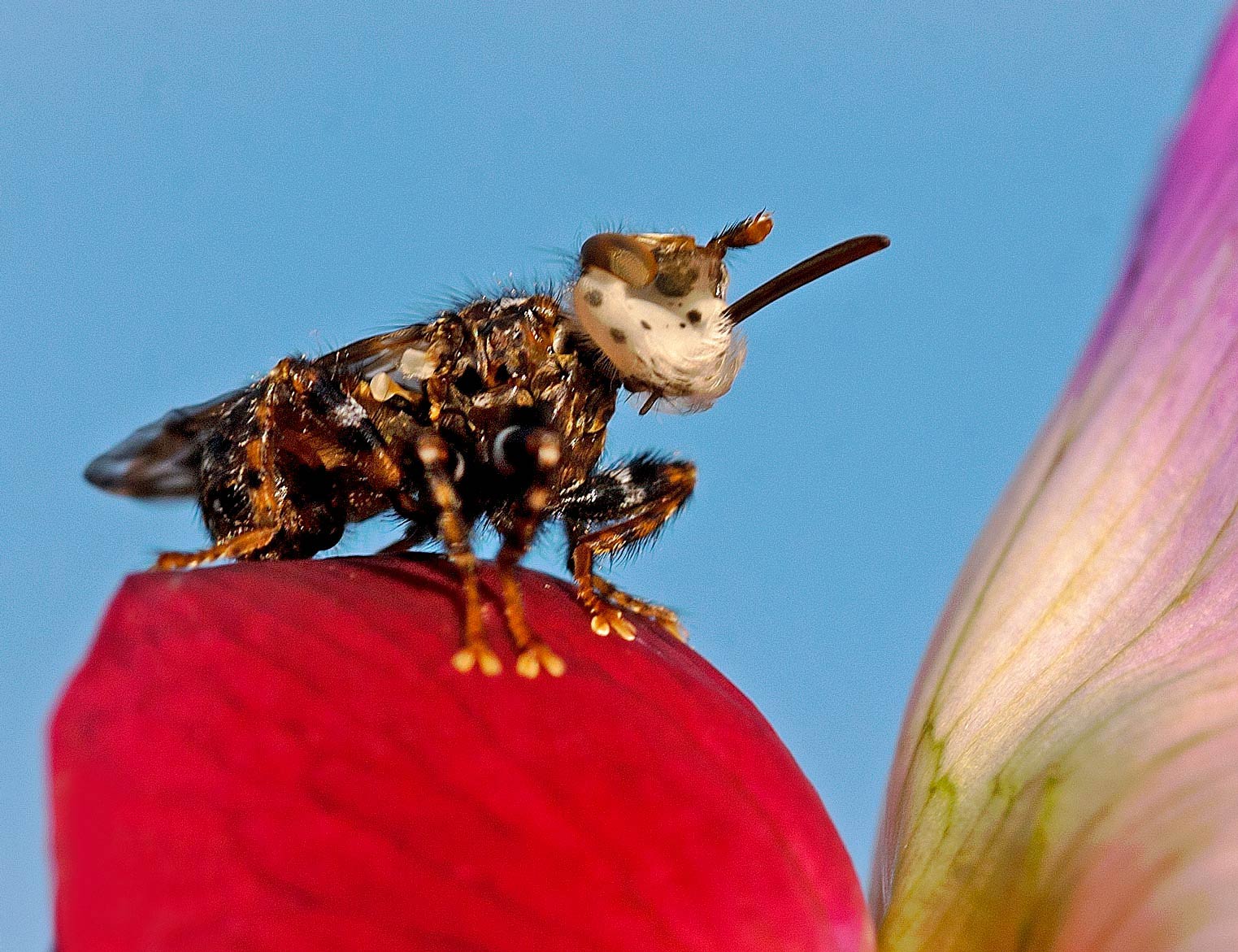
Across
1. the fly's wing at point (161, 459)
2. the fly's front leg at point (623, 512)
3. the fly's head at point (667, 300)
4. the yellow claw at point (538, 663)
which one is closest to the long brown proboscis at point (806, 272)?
the fly's head at point (667, 300)

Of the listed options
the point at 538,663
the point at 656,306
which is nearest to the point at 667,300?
the point at 656,306

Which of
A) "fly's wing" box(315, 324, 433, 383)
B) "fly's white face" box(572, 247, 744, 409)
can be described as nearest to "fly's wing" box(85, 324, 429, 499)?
"fly's wing" box(315, 324, 433, 383)

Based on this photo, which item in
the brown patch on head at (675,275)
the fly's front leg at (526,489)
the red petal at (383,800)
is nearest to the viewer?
the red petal at (383,800)

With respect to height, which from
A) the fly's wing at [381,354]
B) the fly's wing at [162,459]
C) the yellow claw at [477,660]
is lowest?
the yellow claw at [477,660]

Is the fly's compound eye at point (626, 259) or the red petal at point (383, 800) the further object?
the fly's compound eye at point (626, 259)

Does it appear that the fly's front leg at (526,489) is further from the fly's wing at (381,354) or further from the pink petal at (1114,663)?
the pink petal at (1114,663)

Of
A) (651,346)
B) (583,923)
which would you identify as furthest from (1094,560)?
(583,923)

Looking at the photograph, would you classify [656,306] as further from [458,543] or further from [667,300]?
[458,543]
